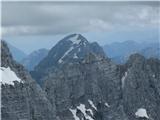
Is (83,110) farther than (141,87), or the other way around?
(141,87)

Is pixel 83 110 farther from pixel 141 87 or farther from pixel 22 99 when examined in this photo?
pixel 22 99

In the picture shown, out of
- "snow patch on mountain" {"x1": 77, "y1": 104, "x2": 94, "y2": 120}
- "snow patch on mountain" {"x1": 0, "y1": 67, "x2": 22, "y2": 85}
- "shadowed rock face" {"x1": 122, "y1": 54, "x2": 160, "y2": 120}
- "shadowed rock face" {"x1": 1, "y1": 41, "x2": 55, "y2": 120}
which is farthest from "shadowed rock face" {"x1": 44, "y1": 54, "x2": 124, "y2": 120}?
"snow patch on mountain" {"x1": 0, "y1": 67, "x2": 22, "y2": 85}

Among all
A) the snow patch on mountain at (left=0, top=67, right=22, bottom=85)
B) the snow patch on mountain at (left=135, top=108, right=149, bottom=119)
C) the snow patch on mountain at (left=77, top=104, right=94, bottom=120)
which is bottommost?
the snow patch on mountain at (left=135, top=108, right=149, bottom=119)

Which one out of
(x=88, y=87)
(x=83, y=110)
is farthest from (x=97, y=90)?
(x=83, y=110)

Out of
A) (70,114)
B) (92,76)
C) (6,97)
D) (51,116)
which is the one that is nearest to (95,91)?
(92,76)

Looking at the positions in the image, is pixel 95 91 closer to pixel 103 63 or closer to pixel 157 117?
pixel 103 63

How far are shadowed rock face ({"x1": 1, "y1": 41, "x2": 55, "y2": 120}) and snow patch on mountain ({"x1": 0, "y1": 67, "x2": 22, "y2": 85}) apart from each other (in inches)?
32.9

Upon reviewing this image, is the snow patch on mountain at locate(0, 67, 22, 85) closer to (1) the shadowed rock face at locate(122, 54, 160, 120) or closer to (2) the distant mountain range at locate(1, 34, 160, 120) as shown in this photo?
(2) the distant mountain range at locate(1, 34, 160, 120)

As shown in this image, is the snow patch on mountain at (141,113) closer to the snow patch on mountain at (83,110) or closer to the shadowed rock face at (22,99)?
the snow patch on mountain at (83,110)

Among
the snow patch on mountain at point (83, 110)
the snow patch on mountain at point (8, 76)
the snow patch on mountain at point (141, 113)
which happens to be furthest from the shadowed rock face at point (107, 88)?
the snow patch on mountain at point (8, 76)

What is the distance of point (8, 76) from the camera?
114 meters

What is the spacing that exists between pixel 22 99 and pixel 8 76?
7030mm

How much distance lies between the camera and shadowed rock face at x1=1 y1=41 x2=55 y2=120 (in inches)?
4252

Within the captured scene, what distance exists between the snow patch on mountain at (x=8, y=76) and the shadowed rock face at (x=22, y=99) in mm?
836
